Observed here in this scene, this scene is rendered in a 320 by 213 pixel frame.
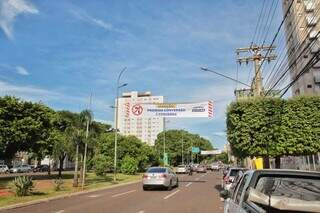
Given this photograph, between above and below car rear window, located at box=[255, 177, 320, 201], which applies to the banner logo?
above

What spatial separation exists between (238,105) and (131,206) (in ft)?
40.1

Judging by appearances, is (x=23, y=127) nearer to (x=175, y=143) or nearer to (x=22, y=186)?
(x=22, y=186)

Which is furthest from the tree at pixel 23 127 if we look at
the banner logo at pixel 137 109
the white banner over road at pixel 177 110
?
the white banner over road at pixel 177 110

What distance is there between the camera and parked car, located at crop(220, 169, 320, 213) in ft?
18.6

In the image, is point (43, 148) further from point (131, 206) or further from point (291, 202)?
point (291, 202)

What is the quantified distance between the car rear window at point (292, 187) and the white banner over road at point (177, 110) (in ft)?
98.6

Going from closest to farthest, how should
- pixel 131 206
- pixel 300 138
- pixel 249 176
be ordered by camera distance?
pixel 249 176 < pixel 131 206 < pixel 300 138

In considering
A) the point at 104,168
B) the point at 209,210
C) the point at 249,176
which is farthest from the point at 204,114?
the point at 249,176

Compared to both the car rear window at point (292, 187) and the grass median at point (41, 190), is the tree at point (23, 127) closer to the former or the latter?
the grass median at point (41, 190)

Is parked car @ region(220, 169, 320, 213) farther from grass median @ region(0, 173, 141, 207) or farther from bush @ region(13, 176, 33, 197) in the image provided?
bush @ region(13, 176, 33, 197)

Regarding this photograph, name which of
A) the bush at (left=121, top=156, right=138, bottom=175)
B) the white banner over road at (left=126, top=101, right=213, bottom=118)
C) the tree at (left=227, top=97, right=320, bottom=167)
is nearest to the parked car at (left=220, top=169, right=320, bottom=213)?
the tree at (left=227, top=97, right=320, bottom=167)

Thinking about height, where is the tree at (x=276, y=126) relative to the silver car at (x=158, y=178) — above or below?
above

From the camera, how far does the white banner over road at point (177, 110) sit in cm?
3700

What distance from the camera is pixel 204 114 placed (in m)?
37.2
